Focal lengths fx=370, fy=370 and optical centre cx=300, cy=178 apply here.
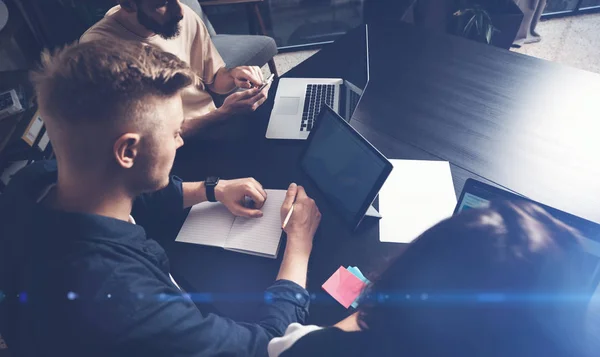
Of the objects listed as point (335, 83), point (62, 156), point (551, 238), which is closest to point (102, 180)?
point (62, 156)

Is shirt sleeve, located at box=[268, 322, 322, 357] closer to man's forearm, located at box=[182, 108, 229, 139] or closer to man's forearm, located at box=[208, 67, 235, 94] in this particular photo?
man's forearm, located at box=[182, 108, 229, 139]

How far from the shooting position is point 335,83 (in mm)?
1583

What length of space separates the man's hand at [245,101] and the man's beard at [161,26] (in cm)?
43

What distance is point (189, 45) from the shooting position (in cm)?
182

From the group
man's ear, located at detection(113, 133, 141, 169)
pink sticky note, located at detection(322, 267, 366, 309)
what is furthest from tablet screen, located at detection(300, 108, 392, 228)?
man's ear, located at detection(113, 133, 141, 169)

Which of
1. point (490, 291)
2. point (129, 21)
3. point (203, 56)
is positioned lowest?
point (203, 56)

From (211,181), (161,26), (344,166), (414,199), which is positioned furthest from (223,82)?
(414,199)

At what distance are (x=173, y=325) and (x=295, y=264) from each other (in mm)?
336

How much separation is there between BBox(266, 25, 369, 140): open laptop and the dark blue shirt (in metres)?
0.72

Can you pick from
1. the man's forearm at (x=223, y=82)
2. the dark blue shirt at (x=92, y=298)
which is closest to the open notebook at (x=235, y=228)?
the dark blue shirt at (x=92, y=298)

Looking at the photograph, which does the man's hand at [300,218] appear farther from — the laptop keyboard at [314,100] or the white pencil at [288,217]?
the laptop keyboard at [314,100]

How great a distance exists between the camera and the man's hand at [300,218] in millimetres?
1022

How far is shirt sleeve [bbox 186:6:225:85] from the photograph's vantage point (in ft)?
6.05

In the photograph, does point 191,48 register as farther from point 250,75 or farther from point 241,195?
point 241,195
